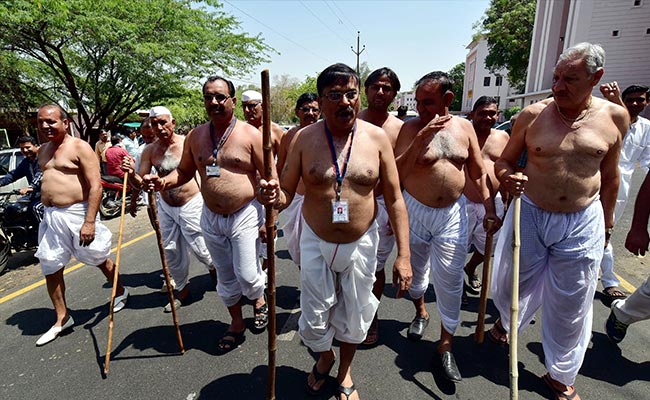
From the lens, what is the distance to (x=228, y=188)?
121 inches

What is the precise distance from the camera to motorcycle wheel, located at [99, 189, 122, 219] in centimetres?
812

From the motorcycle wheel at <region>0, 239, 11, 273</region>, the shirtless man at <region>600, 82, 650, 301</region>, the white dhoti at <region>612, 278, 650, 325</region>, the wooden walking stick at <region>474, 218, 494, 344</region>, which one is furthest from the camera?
the motorcycle wheel at <region>0, 239, 11, 273</region>

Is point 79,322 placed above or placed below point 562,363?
below

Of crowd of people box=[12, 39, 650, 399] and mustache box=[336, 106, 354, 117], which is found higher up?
mustache box=[336, 106, 354, 117]

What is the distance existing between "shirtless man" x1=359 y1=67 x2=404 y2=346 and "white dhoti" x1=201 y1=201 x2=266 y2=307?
113 centimetres

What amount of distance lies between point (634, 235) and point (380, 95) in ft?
7.35

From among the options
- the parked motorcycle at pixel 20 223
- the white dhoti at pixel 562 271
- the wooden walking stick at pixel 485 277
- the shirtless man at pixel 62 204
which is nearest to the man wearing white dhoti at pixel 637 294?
the white dhoti at pixel 562 271

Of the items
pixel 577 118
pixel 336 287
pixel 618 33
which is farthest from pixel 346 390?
pixel 618 33

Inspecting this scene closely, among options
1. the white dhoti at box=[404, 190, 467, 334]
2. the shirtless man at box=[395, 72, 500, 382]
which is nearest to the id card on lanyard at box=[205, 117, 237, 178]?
the shirtless man at box=[395, 72, 500, 382]

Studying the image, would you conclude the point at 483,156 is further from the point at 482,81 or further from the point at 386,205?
the point at 482,81

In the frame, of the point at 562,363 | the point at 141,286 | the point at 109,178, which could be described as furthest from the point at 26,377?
the point at 109,178

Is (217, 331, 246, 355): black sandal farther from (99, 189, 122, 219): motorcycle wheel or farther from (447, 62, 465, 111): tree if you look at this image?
(447, 62, 465, 111): tree

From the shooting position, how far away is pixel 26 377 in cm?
285

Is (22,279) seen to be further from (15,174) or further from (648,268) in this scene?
(648,268)
